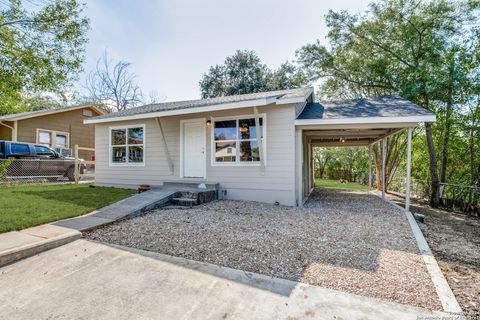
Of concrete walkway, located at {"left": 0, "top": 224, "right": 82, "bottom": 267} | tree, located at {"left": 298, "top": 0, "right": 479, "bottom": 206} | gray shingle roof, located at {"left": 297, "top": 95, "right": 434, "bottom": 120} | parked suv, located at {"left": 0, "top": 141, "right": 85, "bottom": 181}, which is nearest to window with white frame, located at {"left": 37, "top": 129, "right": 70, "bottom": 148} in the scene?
parked suv, located at {"left": 0, "top": 141, "right": 85, "bottom": 181}

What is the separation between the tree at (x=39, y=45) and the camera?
4.60m

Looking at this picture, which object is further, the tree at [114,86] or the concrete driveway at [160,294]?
the tree at [114,86]

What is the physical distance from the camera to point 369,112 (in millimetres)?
7125

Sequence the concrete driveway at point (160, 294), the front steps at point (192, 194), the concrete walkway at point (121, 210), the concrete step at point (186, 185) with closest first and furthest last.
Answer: the concrete driveway at point (160, 294), the concrete walkway at point (121, 210), the front steps at point (192, 194), the concrete step at point (186, 185)

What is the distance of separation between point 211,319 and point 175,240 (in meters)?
2.04

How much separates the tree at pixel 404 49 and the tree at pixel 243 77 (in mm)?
10421

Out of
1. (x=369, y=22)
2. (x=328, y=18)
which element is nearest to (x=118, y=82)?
(x=328, y=18)

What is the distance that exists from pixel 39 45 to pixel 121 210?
364 centimetres

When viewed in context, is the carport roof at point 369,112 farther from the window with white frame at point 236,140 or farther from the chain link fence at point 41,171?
the chain link fence at point 41,171

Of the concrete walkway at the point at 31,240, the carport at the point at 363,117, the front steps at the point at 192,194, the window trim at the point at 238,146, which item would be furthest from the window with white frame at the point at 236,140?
the concrete walkway at the point at 31,240

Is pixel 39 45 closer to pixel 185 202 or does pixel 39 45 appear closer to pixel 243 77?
pixel 185 202

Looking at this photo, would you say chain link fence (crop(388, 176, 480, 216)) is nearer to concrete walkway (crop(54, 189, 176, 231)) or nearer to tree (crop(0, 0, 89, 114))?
concrete walkway (crop(54, 189, 176, 231))

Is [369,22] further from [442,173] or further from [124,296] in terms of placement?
[124,296]

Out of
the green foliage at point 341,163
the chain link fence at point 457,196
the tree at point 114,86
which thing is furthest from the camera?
the tree at point 114,86
